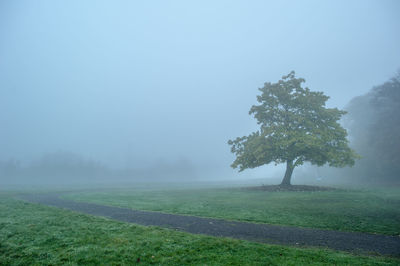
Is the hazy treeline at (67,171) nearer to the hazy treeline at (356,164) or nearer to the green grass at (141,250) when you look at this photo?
the hazy treeline at (356,164)

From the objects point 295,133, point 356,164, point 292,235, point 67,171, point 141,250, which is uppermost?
point 295,133

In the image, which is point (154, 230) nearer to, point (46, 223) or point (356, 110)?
point (46, 223)

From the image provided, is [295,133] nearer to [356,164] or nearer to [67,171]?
[356,164]

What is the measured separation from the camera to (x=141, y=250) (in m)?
8.90

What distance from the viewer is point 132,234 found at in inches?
441

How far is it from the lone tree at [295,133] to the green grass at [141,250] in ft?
80.7

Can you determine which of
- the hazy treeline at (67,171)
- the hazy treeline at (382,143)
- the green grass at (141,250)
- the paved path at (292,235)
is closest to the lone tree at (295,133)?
the hazy treeline at (382,143)

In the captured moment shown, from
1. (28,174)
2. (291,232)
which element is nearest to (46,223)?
(291,232)

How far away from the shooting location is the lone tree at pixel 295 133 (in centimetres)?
3225

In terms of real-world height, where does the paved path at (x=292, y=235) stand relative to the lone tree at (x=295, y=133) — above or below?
below

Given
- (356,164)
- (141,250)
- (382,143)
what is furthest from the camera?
(356,164)

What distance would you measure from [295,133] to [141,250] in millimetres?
28888

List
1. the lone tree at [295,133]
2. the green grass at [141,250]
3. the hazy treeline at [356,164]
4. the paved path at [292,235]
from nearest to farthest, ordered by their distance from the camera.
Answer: the green grass at [141,250] → the paved path at [292,235] → the lone tree at [295,133] → the hazy treeline at [356,164]

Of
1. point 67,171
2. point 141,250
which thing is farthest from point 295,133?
point 67,171
